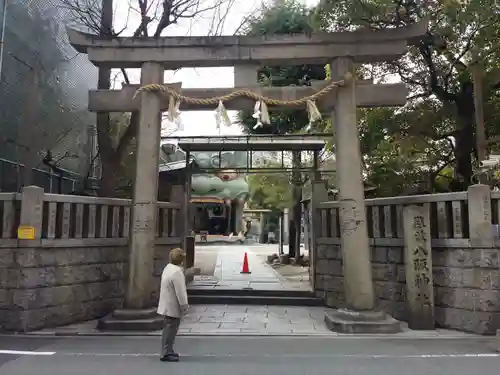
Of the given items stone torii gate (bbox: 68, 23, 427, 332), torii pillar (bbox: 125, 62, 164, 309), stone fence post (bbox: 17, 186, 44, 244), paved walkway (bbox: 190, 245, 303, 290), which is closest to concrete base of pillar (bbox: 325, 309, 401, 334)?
stone torii gate (bbox: 68, 23, 427, 332)

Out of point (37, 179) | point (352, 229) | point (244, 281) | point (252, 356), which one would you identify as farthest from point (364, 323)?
point (37, 179)

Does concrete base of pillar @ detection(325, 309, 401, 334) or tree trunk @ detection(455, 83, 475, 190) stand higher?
tree trunk @ detection(455, 83, 475, 190)

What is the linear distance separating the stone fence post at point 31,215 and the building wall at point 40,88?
516 cm

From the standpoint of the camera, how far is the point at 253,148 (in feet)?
48.2

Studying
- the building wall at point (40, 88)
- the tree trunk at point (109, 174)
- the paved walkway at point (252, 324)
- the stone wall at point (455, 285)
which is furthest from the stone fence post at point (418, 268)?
the building wall at point (40, 88)

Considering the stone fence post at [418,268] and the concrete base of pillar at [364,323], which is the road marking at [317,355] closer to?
the concrete base of pillar at [364,323]

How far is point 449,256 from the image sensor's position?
9.33m

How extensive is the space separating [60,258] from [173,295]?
3.92 metres

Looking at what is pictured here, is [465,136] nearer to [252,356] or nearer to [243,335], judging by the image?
[243,335]

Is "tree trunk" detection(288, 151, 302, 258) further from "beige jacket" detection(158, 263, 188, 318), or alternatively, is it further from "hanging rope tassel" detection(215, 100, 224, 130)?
"beige jacket" detection(158, 263, 188, 318)

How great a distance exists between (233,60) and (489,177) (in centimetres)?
676

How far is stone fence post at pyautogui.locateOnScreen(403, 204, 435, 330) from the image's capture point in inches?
356

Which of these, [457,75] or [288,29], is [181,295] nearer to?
[457,75]

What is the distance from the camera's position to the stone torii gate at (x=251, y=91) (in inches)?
363
